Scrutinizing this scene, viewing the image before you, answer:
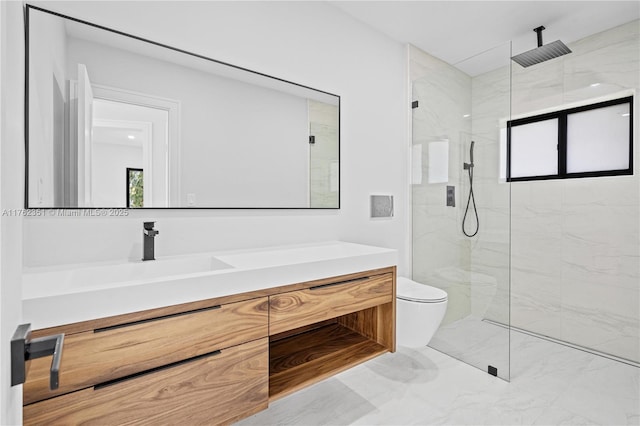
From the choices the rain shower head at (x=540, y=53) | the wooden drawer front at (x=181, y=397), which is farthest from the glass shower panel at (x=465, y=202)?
the wooden drawer front at (x=181, y=397)

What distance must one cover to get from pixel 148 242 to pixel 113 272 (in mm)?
176

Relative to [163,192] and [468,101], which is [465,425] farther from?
[468,101]

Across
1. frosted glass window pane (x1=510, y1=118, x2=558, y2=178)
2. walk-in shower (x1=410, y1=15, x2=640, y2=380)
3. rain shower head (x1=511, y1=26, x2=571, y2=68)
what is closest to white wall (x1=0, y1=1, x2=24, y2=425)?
walk-in shower (x1=410, y1=15, x2=640, y2=380)

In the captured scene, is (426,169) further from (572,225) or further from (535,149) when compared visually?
(572,225)

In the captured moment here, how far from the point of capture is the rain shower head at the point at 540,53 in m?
2.47

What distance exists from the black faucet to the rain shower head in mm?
2721

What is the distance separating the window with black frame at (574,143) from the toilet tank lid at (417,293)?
103 cm

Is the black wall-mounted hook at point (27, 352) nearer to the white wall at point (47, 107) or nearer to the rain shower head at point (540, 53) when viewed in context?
the white wall at point (47, 107)

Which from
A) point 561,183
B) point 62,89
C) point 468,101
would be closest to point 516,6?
point 468,101

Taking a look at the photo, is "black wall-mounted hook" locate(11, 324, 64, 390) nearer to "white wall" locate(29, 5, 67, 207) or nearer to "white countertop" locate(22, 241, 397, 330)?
"white countertop" locate(22, 241, 397, 330)

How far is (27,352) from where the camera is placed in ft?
1.66

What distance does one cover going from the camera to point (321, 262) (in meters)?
1.47

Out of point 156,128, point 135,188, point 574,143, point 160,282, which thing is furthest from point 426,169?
point 160,282

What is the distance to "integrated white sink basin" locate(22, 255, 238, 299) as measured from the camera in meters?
1.11
